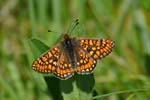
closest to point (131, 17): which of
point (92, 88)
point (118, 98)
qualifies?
point (118, 98)

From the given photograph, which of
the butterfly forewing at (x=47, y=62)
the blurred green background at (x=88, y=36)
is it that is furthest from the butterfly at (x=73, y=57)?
the blurred green background at (x=88, y=36)

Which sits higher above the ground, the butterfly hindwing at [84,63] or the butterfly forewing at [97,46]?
the butterfly forewing at [97,46]

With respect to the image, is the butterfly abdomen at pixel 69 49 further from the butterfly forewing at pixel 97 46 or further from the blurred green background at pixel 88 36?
the blurred green background at pixel 88 36

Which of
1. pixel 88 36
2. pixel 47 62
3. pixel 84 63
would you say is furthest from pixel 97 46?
pixel 88 36

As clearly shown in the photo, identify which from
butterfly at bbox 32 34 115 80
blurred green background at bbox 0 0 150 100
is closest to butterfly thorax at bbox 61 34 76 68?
butterfly at bbox 32 34 115 80

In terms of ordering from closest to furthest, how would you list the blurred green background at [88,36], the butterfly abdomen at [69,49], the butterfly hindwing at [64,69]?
the butterfly hindwing at [64,69] → the butterfly abdomen at [69,49] → the blurred green background at [88,36]

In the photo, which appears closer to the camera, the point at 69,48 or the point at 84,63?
the point at 84,63

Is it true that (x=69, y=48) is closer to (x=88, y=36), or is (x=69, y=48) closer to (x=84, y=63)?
(x=84, y=63)
